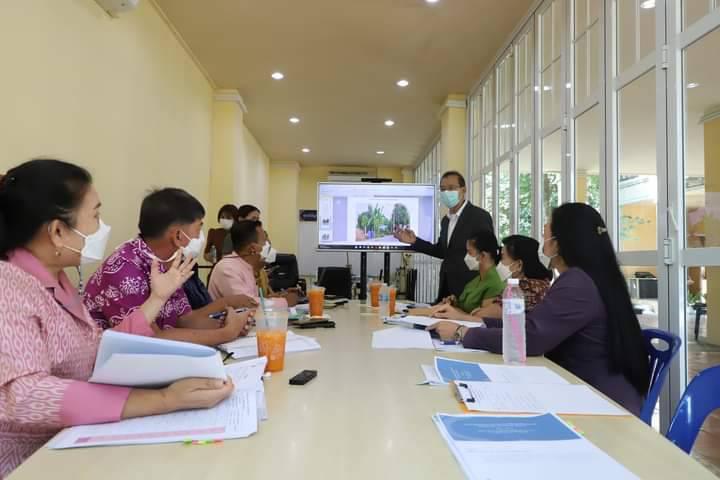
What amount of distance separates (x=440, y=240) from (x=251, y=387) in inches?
98.3

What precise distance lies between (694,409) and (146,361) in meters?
1.11

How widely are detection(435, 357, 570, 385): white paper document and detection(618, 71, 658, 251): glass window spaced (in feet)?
4.30

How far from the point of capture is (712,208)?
1.79 meters

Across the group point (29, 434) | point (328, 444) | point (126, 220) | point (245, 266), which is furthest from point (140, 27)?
point (328, 444)

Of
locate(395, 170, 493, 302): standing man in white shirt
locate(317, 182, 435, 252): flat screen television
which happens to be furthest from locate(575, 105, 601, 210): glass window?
locate(317, 182, 435, 252): flat screen television

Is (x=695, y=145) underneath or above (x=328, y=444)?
above

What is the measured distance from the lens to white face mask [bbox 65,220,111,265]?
108cm

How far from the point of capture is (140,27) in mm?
3141

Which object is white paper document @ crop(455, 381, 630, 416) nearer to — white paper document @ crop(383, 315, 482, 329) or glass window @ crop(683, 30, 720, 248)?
white paper document @ crop(383, 315, 482, 329)

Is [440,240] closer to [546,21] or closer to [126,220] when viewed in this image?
[546,21]

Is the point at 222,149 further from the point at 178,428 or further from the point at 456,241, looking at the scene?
the point at 178,428

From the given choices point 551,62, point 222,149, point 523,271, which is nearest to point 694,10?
point 523,271

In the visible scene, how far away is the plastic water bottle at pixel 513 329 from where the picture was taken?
127 cm

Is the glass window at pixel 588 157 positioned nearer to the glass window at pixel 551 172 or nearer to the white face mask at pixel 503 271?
the glass window at pixel 551 172
